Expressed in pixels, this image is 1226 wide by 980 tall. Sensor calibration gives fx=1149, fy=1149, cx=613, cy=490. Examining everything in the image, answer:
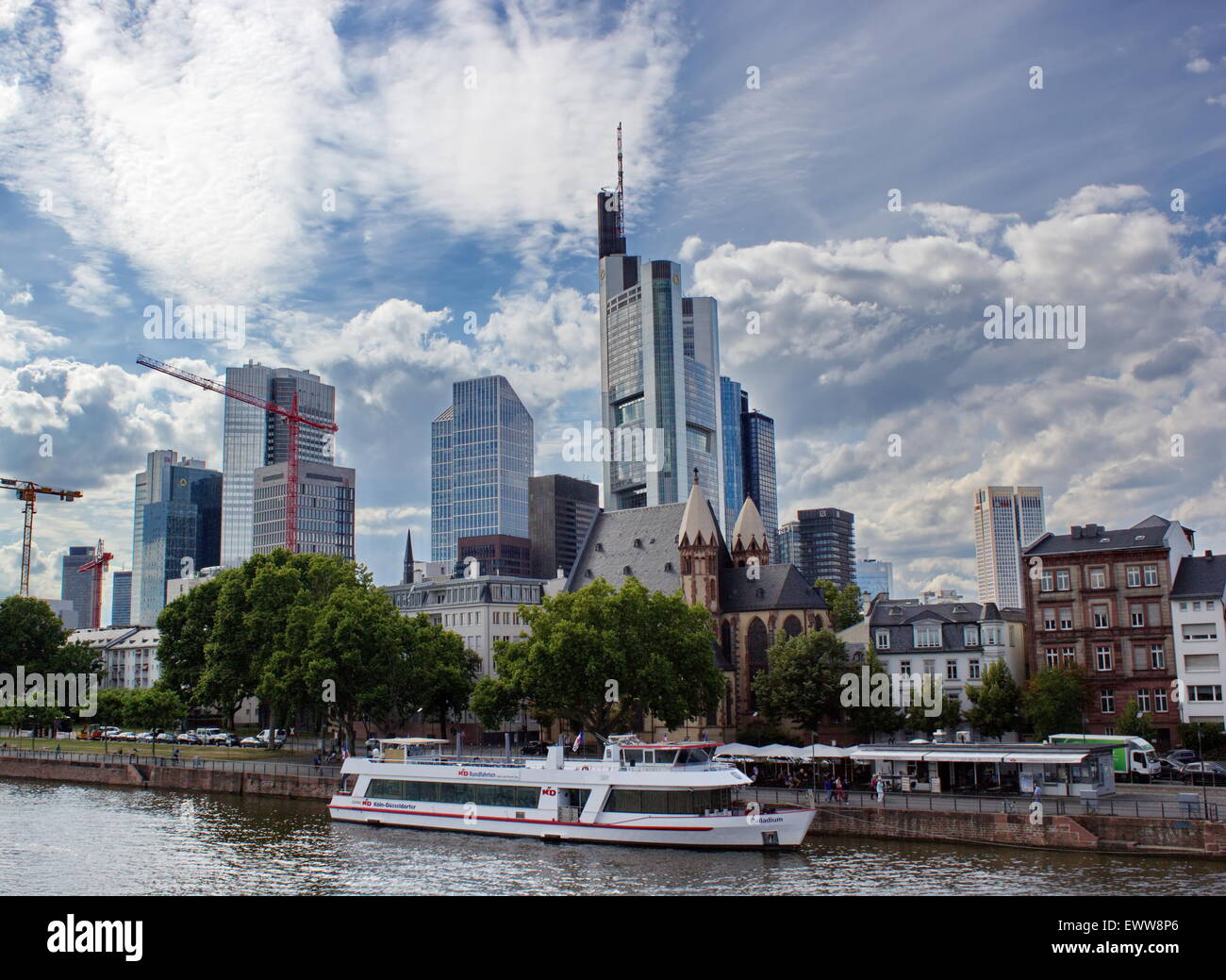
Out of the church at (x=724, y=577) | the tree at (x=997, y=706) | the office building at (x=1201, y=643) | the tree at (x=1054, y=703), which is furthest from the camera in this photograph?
the church at (x=724, y=577)

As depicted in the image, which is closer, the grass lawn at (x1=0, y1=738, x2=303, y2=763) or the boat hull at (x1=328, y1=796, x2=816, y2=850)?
the boat hull at (x1=328, y1=796, x2=816, y2=850)

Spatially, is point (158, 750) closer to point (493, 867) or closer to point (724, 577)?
point (724, 577)

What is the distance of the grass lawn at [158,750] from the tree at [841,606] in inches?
2200

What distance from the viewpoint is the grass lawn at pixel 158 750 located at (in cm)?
10050

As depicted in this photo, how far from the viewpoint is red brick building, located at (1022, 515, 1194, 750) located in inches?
3433

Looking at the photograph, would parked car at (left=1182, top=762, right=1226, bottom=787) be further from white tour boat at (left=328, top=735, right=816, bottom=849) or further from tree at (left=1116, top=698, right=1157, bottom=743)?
white tour boat at (left=328, top=735, right=816, bottom=849)

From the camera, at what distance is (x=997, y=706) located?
8669 cm

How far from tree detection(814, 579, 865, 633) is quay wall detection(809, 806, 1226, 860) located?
203 ft

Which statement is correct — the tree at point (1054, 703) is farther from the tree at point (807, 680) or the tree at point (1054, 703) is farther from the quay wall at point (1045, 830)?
the quay wall at point (1045, 830)

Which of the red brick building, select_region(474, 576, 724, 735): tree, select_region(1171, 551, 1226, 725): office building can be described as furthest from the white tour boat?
select_region(1171, 551, 1226, 725): office building

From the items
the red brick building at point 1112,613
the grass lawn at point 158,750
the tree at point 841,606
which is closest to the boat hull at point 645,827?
the grass lawn at point 158,750

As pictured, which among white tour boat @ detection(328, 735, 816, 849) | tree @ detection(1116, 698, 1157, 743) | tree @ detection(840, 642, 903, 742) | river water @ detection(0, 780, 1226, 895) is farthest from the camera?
tree @ detection(840, 642, 903, 742)
